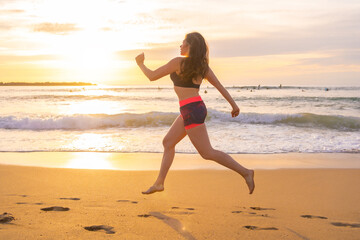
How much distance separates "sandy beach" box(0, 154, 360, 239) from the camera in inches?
144

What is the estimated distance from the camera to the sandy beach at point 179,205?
3658 millimetres

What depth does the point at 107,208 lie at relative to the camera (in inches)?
175

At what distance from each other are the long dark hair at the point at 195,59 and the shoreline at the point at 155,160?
3.56m

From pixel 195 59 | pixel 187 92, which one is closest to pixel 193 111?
pixel 187 92

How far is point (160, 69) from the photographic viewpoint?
3.94 meters

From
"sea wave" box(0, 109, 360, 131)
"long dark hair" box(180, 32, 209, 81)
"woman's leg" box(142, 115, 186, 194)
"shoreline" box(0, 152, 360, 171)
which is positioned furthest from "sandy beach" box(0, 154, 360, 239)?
"sea wave" box(0, 109, 360, 131)

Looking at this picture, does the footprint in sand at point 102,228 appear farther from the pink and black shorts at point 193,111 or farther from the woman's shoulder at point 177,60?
the woman's shoulder at point 177,60

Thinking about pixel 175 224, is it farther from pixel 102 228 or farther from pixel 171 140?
pixel 171 140

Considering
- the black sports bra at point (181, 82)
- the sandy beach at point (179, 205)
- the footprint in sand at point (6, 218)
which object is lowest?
the sandy beach at point (179, 205)

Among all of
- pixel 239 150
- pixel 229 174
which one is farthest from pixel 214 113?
pixel 229 174

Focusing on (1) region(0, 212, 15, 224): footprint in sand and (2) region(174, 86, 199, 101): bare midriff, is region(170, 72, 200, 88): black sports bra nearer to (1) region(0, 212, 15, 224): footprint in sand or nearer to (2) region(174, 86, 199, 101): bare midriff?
(2) region(174, 86, 199, 101): bare midriff

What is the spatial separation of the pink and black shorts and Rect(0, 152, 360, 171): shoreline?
332 cm

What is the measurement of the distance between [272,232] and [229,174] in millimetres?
3013

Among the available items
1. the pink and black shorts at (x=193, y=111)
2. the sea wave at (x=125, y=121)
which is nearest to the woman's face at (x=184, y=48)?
the pink and black shorts at (x=193, y=111)
